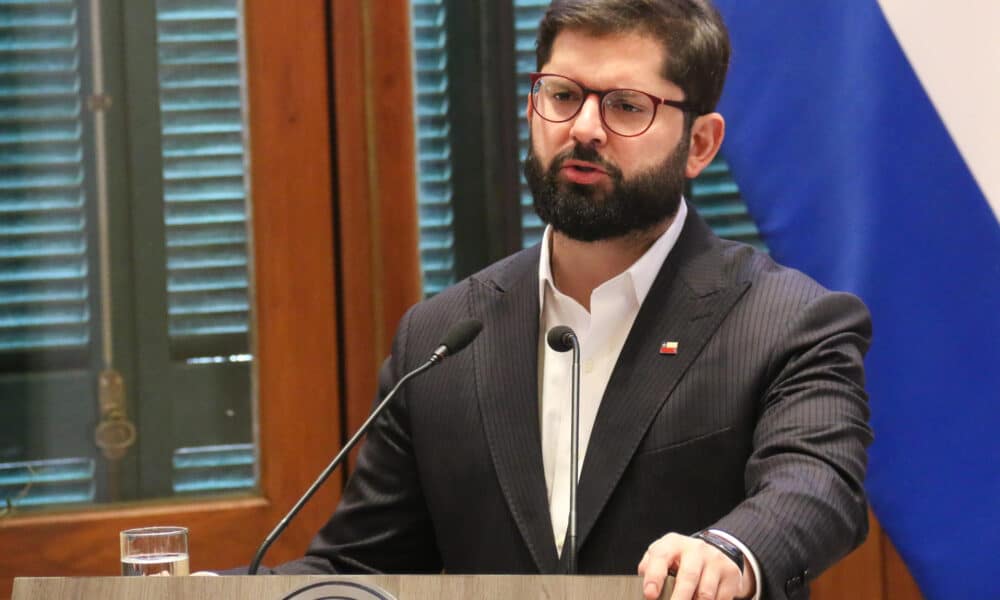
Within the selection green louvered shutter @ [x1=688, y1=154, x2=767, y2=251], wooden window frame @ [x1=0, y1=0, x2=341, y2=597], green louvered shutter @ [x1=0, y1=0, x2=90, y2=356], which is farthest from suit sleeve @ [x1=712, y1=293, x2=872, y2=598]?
green louvered shutter @ [x1=0, y1=0, x2=90, y2=356]

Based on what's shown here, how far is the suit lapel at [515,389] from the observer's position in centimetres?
187

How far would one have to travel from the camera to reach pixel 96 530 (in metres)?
2.53

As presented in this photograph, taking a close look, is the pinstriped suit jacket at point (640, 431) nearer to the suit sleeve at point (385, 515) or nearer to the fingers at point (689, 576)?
the suit sleeve at point (385, 515)

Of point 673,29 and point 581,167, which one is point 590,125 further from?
point 673,29

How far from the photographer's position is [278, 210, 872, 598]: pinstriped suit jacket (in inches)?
68.9

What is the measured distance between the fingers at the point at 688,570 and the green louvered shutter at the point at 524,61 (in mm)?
1413

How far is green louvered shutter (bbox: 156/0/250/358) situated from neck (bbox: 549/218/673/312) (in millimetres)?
828

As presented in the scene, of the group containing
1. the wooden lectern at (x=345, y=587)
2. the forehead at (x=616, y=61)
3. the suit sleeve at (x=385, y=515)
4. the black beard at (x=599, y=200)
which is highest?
the forehead at (x=616, y=61)

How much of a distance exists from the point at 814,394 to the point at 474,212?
3.53 ft

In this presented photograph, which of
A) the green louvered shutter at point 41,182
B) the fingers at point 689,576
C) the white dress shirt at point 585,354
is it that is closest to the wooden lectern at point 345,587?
the fingers at point 689,576

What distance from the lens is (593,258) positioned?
79.4 inches

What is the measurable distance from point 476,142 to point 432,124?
9cm

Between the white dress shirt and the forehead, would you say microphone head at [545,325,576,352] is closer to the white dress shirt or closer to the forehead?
the white dress shirt

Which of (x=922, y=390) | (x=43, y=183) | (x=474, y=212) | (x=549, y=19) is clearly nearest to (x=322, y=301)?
(x=474, y=212)
